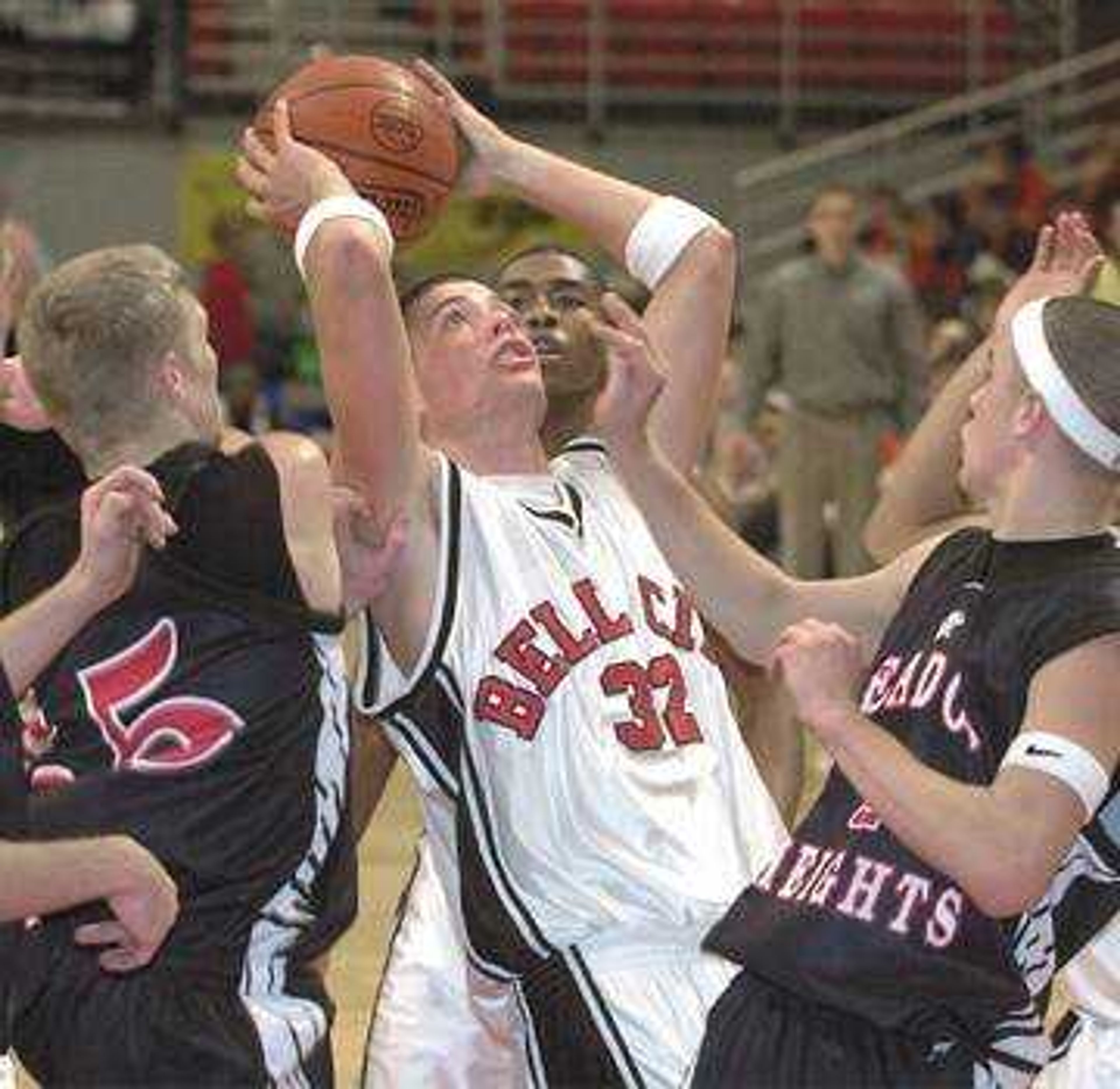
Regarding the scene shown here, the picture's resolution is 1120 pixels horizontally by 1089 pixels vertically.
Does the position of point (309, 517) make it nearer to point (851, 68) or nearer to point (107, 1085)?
point (107, 1085)

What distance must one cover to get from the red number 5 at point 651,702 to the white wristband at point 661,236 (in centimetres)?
82

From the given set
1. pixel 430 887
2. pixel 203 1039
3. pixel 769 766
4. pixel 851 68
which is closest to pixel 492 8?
pixel 851 68

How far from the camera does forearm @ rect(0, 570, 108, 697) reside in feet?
12.4

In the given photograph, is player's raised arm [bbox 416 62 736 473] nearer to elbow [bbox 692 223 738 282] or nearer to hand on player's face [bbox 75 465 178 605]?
elbow [bbox 692 223 738 282]

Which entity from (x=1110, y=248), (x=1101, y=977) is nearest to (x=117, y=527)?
(x=1101, y=977)

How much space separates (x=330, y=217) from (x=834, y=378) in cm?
921

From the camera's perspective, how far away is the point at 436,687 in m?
4.38

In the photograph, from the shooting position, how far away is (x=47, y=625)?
3.79 metres

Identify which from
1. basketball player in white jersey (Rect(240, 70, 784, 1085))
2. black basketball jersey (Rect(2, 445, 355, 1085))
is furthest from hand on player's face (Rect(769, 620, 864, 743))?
basketball player in white jersey (Rect(240, 70, 784, 1085))

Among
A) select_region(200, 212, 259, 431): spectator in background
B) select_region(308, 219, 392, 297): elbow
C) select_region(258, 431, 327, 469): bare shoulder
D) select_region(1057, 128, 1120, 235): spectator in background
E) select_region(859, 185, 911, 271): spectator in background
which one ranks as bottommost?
select_region(200, 212, 259, 431): spectator in background

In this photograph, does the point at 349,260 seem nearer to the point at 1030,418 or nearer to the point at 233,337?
the point at 1030,418

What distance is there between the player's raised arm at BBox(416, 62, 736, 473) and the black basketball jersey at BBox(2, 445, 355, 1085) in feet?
3.66

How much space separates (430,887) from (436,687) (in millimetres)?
952

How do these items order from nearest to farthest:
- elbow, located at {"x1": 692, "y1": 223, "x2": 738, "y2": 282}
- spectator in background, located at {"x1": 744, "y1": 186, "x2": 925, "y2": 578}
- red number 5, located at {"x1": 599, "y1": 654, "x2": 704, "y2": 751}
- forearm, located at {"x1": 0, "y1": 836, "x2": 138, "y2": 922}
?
forearm, located at {"x1": 0, "y1": 836, "x2": 138, "y2": 922} < red number 5, located at {"x1": 599, "y1": 654, "x2": 704, "y2": 751} < elbow, located at {"x1": 692, "y1": 223, "x2": 738, "y2": 282} < spectator in background, located at {"x1": 744, "y1": 186, "x2": 925, "y2": 578}
